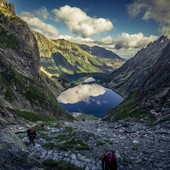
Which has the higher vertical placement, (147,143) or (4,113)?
(4,113)

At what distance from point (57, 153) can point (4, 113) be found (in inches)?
1832

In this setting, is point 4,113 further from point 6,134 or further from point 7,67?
point 7,67

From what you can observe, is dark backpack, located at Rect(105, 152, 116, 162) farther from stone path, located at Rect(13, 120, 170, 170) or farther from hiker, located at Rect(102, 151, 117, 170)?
stone path, located at Rect(13, 120, 170, 170)

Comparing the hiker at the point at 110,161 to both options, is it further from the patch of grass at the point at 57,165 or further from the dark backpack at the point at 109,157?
the patch of grass at the point at 57,165

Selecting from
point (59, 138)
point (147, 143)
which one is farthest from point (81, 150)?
point (147, 143)

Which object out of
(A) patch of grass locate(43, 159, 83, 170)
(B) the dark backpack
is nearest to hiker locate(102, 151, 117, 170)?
(B) the dark backpack

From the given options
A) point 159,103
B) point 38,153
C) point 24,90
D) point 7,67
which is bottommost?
point 38,153

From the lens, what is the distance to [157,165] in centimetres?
2677

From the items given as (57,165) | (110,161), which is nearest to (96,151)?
(57,165)

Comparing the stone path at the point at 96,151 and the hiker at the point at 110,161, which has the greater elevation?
the stone path at the point at 96,151

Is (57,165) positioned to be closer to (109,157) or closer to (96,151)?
(96,151)

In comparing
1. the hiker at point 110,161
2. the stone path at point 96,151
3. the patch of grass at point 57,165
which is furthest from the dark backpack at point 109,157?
the patch of grass at point 57,165

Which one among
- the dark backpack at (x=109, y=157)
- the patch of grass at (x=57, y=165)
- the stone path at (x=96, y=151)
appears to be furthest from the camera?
the stone path at (x=96, y=151)

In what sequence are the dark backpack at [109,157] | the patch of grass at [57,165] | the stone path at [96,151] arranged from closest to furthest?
the dark backpack at [109,157] → the patch of grass at [57,165] → the stone path at [96,151]
